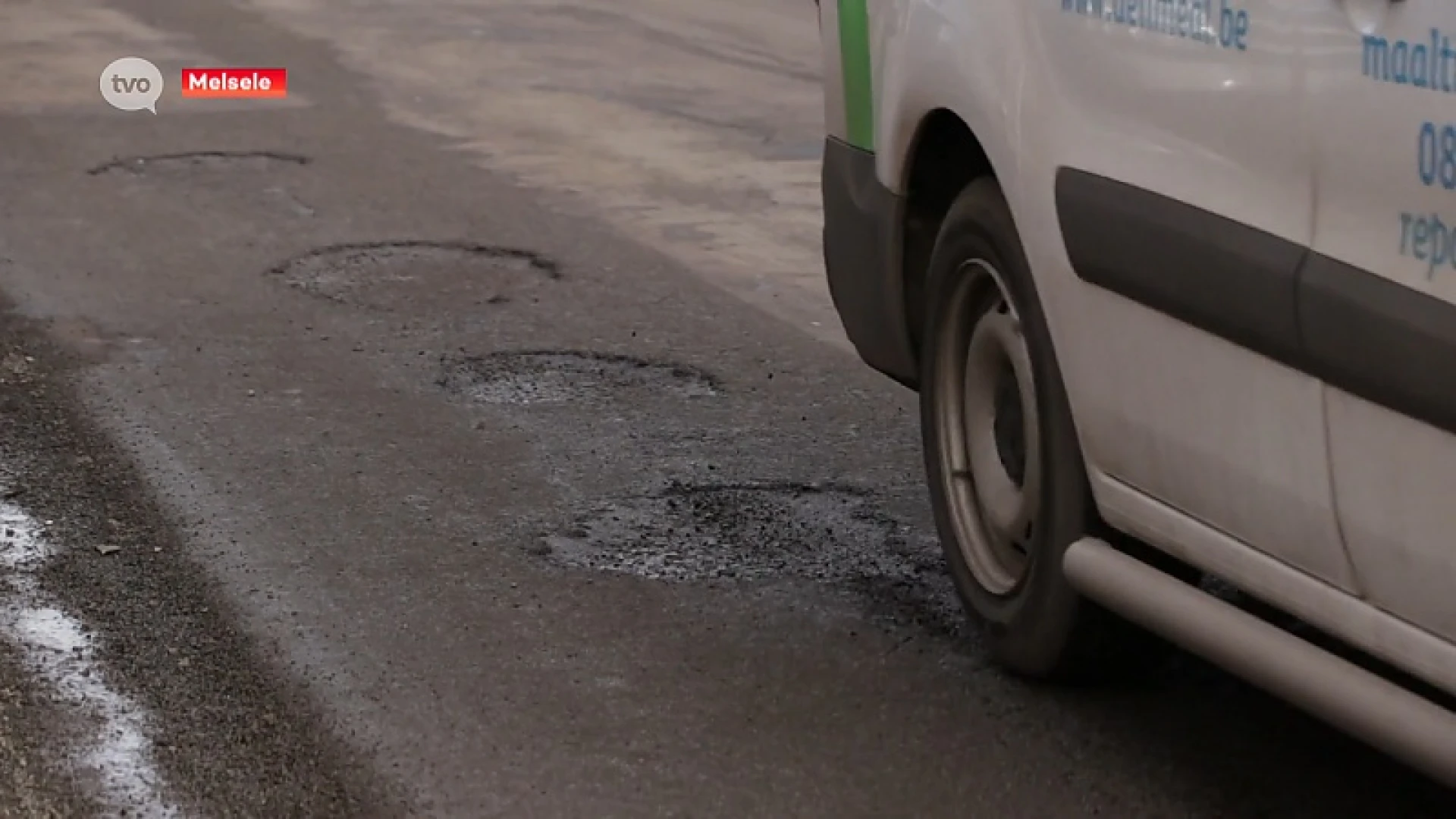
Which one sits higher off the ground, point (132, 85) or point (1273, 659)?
point (1273, 659)

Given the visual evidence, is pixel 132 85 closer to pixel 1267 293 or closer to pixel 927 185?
pixel 927 185

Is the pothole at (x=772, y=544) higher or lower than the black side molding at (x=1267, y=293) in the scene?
lower

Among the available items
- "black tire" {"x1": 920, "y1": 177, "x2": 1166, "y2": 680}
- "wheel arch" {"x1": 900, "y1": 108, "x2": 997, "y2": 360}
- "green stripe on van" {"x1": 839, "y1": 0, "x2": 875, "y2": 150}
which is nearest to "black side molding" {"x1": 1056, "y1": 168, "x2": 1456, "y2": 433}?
"black tire" {"x1": 920, "y1": 177, "x2": 1166, "y2": 680}

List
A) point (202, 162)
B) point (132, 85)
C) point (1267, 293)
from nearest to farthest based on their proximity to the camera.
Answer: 1. point (1267, 293)
2. point (202, 162)
3. point (132, 85)

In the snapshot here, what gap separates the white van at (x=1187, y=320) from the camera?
10.3 feet

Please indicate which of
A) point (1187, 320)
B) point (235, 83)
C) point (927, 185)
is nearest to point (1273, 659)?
point (1187, 320)

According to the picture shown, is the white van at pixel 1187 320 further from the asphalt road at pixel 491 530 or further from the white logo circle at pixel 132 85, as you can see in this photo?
the white logo circle at pixel 132 85

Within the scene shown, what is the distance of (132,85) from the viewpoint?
12828 mm

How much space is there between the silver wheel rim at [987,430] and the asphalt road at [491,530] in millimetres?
235

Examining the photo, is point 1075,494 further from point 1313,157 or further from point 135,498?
point 135,498

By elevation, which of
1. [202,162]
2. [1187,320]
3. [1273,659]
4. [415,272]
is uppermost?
[1187,320]

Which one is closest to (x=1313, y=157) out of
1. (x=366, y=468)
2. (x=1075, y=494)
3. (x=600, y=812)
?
(x=1075, y=494)

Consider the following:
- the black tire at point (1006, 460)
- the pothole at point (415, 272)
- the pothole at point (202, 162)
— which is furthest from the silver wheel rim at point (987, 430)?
the pothole at point (202, 162)

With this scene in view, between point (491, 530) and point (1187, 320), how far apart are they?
2.37 m
